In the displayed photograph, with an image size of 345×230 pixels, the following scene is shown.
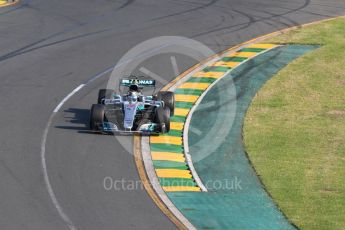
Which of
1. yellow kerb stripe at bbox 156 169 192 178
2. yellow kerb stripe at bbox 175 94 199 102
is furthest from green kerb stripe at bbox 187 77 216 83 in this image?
yellow kerb stripe at bbox 156 169 192 178

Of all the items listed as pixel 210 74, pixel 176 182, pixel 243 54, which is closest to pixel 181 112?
pixel 210 74

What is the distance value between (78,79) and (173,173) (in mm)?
11515

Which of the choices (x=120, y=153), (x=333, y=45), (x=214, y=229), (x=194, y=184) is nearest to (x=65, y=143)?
(x=120, y=153)

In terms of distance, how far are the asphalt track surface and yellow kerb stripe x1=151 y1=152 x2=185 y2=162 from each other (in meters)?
0.87

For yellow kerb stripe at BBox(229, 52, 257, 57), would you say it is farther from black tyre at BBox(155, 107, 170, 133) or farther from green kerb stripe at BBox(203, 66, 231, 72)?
black tyre at BBox(155, 107, 170, 133)

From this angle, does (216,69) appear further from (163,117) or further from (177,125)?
(163,117)

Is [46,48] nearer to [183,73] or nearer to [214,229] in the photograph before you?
[183,73]

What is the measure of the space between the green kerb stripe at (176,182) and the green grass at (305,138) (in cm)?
229

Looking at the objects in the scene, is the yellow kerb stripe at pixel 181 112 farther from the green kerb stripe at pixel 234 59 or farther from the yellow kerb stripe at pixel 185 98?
the green kerb stripe at pixel 234 59

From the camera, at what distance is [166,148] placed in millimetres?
27703

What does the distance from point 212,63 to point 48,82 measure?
851 cm

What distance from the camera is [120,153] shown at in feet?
88.2

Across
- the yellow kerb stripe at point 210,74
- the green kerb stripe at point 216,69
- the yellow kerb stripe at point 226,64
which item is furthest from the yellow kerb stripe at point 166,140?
the yellow kerb stripe at point 226,64

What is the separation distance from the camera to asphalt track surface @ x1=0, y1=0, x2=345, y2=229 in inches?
886
